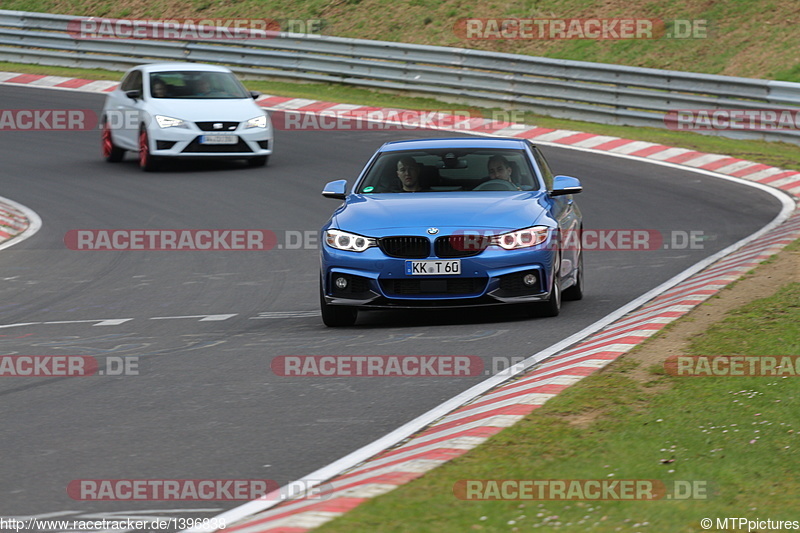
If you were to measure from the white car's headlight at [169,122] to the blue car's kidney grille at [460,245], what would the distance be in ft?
37.7

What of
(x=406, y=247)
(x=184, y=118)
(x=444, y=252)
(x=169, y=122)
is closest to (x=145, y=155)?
(x=169, y=122)

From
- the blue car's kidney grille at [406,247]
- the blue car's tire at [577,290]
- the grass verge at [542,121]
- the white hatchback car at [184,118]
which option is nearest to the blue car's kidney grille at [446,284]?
the blue car's kidney grille at [406,247]

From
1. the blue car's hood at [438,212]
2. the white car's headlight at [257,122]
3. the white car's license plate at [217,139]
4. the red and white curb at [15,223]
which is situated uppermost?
the blue car's hood at [438,212]

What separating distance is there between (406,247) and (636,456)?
15.0ft

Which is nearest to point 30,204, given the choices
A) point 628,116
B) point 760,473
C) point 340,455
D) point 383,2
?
point 628,116

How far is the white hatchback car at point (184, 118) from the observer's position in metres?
21.4

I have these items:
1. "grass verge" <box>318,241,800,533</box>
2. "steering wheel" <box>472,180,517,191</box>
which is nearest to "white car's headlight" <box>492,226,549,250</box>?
"steering wheel" <box>472,180,517,191</box>

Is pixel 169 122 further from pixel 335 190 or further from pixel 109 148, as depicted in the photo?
pixel 335 190

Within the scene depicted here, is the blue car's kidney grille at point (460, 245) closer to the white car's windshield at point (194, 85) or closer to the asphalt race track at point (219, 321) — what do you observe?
the asphalt race track at point (219, 321)

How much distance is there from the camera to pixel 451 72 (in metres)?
28.0

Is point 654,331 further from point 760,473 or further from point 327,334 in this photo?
point 760,473

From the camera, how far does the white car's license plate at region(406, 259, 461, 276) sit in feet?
34.7

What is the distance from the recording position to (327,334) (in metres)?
10.7

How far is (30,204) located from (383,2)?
18.7 meters
